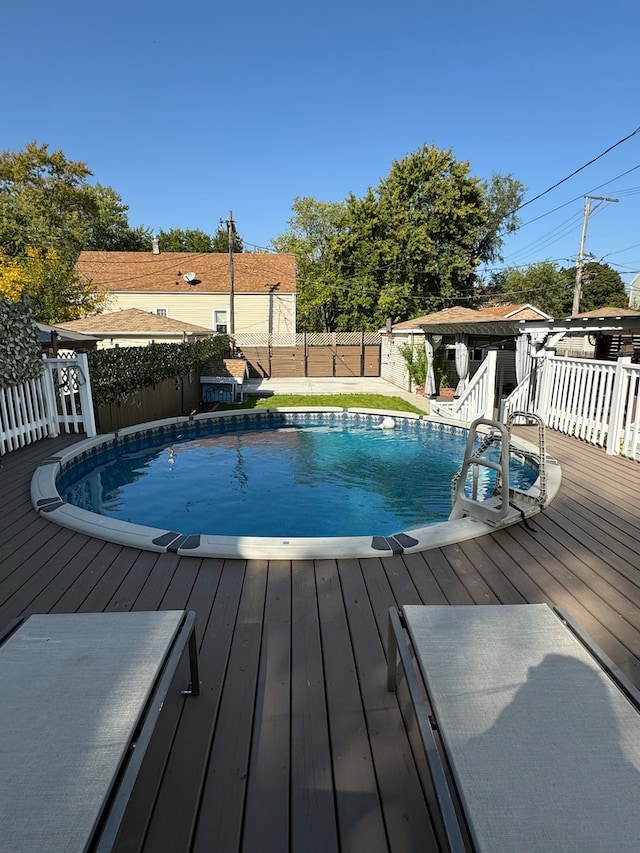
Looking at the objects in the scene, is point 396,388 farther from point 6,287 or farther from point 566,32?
point 6,287

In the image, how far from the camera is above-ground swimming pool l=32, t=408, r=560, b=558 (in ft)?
11.1

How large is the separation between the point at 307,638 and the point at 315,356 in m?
19.7

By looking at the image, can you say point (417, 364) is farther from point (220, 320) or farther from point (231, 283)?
point (220, 320)

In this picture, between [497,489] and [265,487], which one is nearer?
[497,489]

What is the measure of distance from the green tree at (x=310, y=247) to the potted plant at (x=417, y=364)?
15555 millimetres

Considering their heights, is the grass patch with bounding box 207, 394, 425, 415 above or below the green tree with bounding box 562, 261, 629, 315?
below

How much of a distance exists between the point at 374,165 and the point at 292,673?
30.3 meters

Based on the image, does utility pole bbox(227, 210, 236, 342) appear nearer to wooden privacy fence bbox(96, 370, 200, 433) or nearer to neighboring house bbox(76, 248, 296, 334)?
neighboring house bbox(76, 248, 296, 334)

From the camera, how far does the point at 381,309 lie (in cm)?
2698

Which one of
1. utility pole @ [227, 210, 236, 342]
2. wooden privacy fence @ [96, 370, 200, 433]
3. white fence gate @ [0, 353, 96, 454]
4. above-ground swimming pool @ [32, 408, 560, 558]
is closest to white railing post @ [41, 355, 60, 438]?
white fence gate @ [0, 353, 96, 454]

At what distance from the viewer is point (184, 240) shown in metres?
42.9

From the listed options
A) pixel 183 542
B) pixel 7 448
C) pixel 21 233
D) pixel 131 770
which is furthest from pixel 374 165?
pixel 131 770

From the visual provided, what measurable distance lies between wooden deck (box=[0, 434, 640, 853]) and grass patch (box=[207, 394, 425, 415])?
8.91m

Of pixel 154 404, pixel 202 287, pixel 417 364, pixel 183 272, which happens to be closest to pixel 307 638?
pixel 154 404
